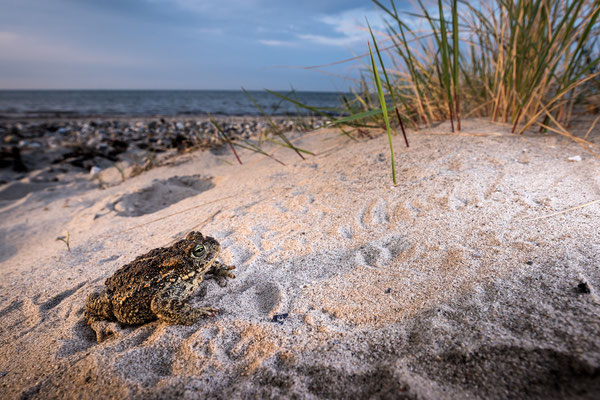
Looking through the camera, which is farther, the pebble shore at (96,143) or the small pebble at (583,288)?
the pebble shore at (96,143)

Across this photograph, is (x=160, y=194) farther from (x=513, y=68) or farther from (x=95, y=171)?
(x=513, y=68)

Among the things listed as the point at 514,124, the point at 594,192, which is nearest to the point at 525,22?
the point at 514,124

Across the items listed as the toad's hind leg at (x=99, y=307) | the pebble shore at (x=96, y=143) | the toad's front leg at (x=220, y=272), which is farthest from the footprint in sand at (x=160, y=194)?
the toad's front leg at (x=220, y=272)

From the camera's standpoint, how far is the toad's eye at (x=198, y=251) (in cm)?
172

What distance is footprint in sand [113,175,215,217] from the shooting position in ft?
12.2

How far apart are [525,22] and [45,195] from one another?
6677mm

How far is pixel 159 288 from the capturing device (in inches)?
65.1

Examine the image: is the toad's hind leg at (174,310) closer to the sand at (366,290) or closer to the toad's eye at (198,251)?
the sand at (366,290)

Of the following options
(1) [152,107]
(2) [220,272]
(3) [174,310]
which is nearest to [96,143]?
(2) [220,272]

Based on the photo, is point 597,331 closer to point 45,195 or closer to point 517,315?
point 517,315

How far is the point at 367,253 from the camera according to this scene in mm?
1863

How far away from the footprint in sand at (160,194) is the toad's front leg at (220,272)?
210 centimetres

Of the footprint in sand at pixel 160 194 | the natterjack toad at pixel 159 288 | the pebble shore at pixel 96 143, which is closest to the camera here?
the natterjack toad at pixel 159 288

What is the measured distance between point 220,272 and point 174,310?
1.29 feet
